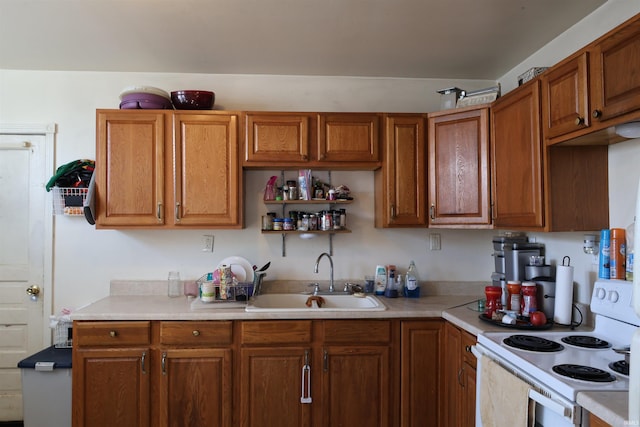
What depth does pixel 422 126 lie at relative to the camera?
254 cm

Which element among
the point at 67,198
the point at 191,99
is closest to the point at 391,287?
the point at 191,99

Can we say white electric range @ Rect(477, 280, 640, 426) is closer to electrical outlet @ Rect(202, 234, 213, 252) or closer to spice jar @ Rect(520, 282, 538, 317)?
spice jar @ Rect(520, 282, 538, 317)

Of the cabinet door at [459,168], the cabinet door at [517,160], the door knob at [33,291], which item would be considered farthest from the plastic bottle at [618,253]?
the door knob at [33,291]

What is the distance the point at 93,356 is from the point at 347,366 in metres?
1.47

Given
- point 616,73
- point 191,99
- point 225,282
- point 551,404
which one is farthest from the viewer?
point 191,99

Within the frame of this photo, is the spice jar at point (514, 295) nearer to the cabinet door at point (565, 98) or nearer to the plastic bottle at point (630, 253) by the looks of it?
the plastic bottle at point (630, 253)

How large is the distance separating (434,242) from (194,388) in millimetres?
1923

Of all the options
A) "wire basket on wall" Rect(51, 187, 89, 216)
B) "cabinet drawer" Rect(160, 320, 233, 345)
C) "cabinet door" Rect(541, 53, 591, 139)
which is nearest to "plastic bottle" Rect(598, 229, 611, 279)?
"cabinet door" Rect(541, 53, 591, 139)

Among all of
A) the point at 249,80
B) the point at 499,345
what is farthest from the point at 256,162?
the point at 499,345

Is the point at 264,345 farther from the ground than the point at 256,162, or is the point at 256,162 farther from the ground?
the point at 256,162

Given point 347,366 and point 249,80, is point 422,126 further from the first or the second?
point 347,366

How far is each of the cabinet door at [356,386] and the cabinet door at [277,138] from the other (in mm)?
1248

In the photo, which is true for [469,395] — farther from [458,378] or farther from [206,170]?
[206,170]

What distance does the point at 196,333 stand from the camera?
214 centimetres
